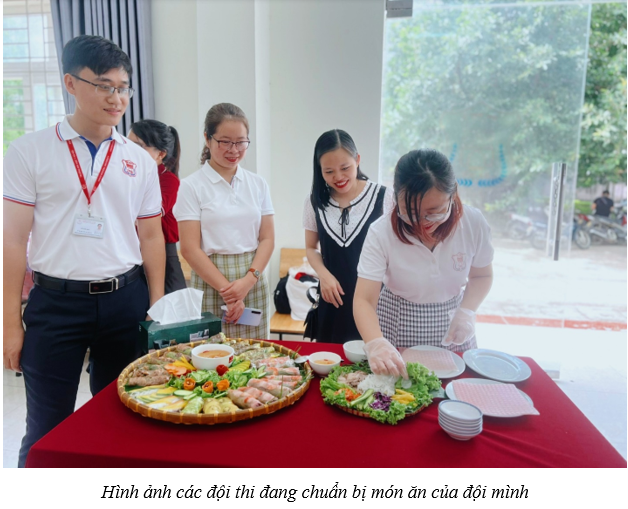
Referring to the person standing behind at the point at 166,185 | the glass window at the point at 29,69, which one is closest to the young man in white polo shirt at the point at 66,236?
the person standing behind at the point at 166,185

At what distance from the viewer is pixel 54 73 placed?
13.5 feet

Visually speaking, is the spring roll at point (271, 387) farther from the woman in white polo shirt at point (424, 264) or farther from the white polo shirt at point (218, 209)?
the white polo shirt at point (218, 209)

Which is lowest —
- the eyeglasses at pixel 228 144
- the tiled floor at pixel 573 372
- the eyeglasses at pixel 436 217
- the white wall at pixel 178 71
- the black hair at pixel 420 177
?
the tiled floor at pixel 573 372

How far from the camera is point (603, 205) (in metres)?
4.96

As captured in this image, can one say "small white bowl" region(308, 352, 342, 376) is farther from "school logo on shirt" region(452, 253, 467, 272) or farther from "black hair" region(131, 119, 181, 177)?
"black hair" region(131, 119, 181, 177)

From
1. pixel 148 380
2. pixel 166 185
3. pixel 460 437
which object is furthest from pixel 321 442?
pixel 166 185

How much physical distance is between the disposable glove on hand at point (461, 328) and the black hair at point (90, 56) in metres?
1.43

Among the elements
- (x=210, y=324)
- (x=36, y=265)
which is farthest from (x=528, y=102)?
(x=36, y=265)

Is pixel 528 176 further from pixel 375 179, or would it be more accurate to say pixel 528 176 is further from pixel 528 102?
pixel 375 179

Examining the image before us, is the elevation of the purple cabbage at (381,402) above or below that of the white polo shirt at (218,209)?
below

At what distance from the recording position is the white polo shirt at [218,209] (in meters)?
2.11

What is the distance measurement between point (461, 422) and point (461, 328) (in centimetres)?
59

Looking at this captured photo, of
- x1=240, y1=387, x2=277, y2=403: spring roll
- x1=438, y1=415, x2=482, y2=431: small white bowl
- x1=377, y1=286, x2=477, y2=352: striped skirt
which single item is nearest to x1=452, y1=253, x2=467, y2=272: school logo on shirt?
x1=377, y1=286, x2=477, y2=352: striped skirt

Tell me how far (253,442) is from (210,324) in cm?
65
